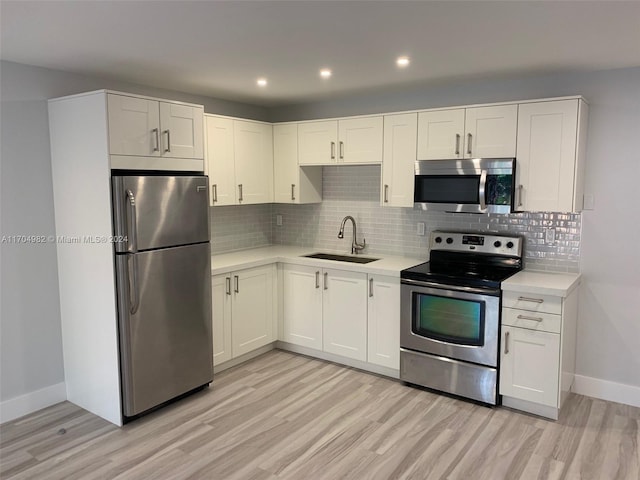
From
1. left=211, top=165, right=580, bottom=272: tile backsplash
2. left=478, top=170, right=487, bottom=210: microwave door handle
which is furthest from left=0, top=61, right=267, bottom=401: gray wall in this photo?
left=478, top=170, right=487, bottom=210: microwave door handle

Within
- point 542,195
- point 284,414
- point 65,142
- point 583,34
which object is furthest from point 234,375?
point 583,34

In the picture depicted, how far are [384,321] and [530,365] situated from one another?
1141mm

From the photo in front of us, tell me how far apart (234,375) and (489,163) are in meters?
2.69

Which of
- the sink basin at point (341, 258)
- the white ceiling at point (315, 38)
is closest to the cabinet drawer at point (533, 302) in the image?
the sink basin at point (341, 258)

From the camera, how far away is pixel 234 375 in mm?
4098

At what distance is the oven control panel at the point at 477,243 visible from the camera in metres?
3.79

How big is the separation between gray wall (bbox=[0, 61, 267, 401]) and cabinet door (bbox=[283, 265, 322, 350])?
1.91m

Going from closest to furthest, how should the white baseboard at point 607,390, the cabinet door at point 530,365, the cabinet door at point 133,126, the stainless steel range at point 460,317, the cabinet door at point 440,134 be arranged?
the cabinet door at point 133,126 < the cabinet door at point 530,365 < the stainless steel range at point 460,317 < the white baseboard at point 607,390 < the cabinet door at point 440,134

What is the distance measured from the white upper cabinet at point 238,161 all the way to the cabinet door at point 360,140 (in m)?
0.80

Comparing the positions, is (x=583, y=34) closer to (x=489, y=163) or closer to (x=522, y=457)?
(x=489, y=163)

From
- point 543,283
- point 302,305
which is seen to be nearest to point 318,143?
point 302,305

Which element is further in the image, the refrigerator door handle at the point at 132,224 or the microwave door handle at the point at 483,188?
the microwave door handle at the point at 483,188

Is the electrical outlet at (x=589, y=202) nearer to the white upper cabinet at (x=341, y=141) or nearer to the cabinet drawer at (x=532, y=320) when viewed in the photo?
the cabinet drawer at (x=532, y=320)

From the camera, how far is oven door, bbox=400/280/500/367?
3.41 m
